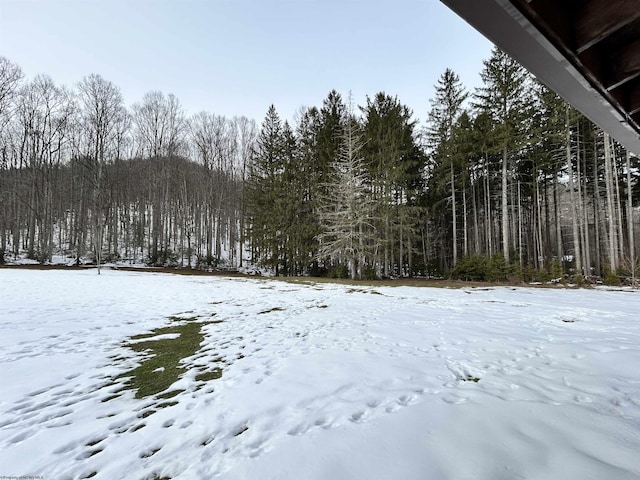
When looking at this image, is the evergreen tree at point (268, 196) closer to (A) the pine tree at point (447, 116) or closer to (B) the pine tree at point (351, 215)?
(B) the pine tree at point (351, 215)

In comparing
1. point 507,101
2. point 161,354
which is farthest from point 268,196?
point 161,354

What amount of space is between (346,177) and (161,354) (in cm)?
1554

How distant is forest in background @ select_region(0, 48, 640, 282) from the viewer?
1748 cm

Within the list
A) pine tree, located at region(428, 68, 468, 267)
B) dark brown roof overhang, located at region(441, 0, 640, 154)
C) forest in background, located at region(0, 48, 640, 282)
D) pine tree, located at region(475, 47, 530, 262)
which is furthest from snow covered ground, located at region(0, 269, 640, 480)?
pine tree, located at region(428, 68, 468, 267)

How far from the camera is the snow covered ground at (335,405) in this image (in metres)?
1.66

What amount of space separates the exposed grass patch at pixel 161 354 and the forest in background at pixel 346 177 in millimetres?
12987

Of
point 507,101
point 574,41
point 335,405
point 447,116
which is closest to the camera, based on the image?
point 574,41

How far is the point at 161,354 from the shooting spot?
3.86 meters

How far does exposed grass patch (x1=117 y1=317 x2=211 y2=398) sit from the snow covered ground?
123 mm

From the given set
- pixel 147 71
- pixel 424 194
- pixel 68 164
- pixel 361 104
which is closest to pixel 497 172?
pixel 424 194

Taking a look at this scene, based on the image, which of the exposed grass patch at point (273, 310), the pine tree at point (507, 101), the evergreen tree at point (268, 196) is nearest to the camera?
the exposed grass patch at point (273, 310)

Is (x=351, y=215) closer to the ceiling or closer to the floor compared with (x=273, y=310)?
closer to the ceiling

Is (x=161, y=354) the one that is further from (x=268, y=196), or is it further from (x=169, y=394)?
(x=268, y=196)

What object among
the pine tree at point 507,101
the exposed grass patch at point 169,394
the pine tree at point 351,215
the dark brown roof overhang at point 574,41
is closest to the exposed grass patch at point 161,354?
the exposed grass patch at point 169,394
